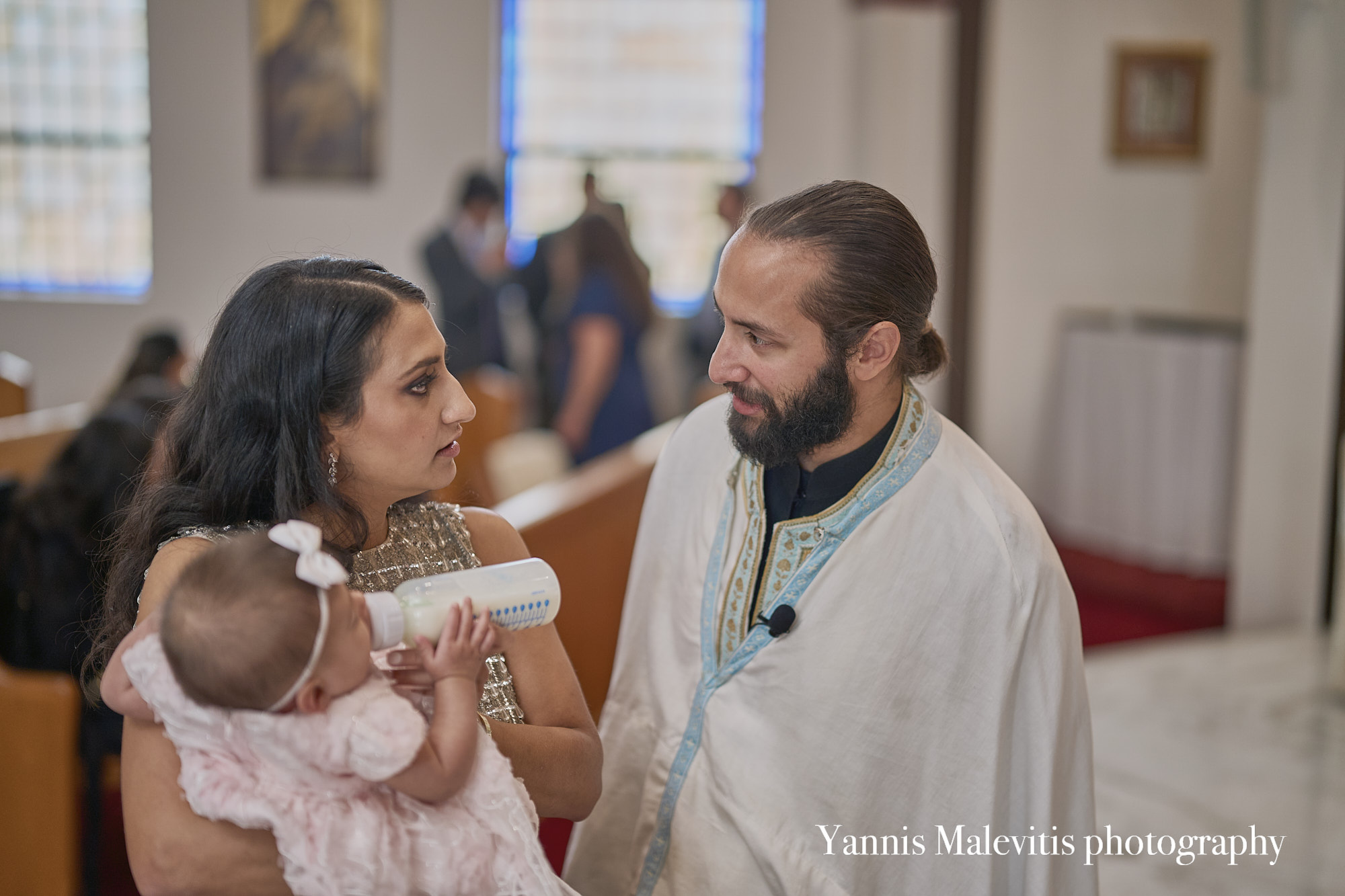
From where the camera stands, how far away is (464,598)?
1.43 metres

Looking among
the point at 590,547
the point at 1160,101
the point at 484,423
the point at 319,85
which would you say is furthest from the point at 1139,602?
the point at 319,85

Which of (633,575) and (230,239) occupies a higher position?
(230,239)

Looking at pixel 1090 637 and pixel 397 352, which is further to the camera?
pixel 1090 637

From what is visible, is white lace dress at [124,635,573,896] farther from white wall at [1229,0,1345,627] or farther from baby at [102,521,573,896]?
white wall at [1229,0,1345,627]

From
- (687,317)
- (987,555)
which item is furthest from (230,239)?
(987,555)

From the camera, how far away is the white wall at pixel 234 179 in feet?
28.5

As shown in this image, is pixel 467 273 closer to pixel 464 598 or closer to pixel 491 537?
pixel 491 537

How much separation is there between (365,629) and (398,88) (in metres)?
8.12

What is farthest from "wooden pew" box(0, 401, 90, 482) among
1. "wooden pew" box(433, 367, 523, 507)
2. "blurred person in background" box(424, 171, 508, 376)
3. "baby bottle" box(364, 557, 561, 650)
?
"blurred person in background" box(424, 171, 508, 376)

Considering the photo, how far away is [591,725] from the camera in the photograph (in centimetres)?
176

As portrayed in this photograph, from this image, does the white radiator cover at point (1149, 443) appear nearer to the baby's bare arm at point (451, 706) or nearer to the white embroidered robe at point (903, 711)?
the white embroidered robe at point (903, 711)

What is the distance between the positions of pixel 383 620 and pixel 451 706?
0.45 ft

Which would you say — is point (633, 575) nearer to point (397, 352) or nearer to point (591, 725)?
point (591, 725)

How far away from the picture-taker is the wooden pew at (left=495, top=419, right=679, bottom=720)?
9.78ft
